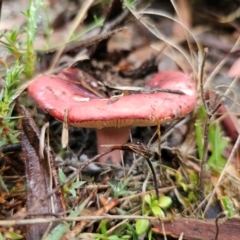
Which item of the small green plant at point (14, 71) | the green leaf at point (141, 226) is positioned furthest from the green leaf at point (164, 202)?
the small green plant at point (14, 71)

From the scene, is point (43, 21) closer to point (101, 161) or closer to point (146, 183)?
point (101, 161)

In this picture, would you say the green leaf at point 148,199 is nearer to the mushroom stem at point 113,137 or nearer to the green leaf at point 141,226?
the green leaf at point 141,226

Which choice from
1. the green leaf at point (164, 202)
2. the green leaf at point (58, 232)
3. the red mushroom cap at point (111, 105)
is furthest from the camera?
the green leaf at point (164, 202)

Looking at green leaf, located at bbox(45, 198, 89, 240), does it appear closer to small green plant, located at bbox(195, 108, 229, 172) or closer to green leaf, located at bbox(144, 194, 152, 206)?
green leaf, located at bbox(144, 194, 152, 206)

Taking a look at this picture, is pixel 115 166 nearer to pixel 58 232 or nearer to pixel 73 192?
pixel 73 192

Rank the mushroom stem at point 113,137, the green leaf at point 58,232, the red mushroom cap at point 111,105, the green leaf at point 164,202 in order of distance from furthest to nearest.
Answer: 1. the mushroom stem at point 113,137
2. the green leaf at point 164,202
3. the red mushroom cap at point 111,105
4. the green leaf at point 58,232

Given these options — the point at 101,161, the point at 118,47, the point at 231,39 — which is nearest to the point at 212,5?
the point at 231,39
